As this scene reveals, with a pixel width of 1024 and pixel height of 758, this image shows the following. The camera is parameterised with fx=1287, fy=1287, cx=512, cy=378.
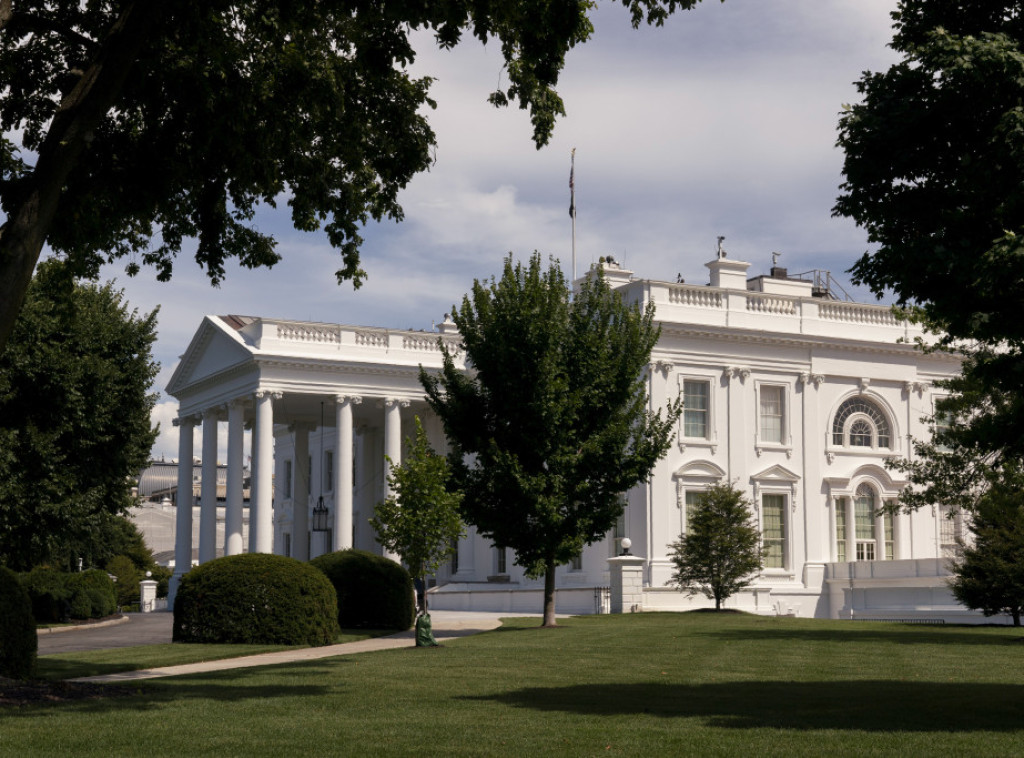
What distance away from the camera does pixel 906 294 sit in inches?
522

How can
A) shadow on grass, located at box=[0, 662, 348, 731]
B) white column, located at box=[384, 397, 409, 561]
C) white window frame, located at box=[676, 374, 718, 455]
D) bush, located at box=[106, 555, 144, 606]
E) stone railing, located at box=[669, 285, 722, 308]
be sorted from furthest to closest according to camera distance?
1. bush, located at box=[106, 555, 144, 606]
2. white column, located at box=[384, 397, 409, 561]
3. stone railing, located at box=[669, 285, 722, 308]
4. white window frame, located at box=[676, 374, 718, 455]
5. shadow on grass, located at box=[0, 662, 348, 731]

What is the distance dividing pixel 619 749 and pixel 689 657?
35.6 feet

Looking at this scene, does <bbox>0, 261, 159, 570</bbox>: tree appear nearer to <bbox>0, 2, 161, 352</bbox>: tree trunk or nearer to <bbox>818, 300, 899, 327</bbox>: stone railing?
<bbox>0, 2, 161, 352</bbox>: tree trunk

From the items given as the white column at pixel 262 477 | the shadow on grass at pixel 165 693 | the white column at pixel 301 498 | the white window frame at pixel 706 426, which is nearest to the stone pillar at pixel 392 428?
the white column at pixel 262 477

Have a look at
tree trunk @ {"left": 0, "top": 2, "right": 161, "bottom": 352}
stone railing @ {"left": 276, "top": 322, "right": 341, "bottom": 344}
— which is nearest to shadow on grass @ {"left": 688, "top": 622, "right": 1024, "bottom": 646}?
tree trunk @ {"left": 0, "top": 2, "right": 161, "bottom": 352}

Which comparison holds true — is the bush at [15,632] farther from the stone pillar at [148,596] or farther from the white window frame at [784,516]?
the stone pillar at [148,596]

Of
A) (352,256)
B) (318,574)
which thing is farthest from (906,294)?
(318,574)

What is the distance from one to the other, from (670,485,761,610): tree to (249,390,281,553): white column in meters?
18.0

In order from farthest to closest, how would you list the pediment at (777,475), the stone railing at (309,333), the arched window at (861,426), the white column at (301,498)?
the white column at (301,498) → the stone railing at (309,333) → the arched window at (861,426) → the pediment at (777,475)

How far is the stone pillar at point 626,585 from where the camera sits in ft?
133

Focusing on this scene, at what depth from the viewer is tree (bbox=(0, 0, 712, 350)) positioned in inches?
508

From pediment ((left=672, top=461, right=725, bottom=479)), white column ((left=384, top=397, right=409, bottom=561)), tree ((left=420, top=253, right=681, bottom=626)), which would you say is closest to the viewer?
tree ((left=420, top=253, right=681, bottom=626))

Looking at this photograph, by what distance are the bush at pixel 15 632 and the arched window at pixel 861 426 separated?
37360 millimetres

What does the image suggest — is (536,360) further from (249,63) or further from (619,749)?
(619,749)
